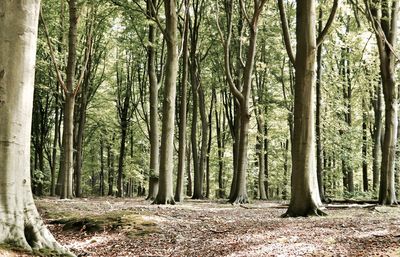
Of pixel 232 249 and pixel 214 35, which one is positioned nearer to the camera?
pixel 232 249

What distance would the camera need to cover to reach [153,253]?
6426 millimetres

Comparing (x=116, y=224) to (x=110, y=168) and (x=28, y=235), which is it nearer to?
(x=28, y=235)

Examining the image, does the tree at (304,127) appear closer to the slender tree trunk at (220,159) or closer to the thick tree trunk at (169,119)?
the thick tree trunk at (169,119)

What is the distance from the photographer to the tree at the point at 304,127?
10523 millimetres

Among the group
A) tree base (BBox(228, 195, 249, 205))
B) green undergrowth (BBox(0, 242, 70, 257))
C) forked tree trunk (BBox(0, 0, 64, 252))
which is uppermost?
forked tree trunk (BBox(0, 0, 64, 252))

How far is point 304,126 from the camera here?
35.9 feet

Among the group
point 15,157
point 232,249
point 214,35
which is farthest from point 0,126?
point 214,35

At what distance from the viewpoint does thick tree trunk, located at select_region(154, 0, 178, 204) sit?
14.4m

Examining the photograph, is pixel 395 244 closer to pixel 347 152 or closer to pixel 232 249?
pixel 232 249

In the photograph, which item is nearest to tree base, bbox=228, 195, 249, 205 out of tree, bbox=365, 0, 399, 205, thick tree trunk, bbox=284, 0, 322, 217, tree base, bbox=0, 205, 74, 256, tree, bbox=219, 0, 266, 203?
tree, bbox=219, 0, 266, 203

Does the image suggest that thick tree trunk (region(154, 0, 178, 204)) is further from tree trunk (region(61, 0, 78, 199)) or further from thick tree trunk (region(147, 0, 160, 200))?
tree trunk (region(61, 0, 78, 199))

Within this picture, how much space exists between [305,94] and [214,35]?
1409cm

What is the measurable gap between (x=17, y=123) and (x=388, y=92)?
12857 mm

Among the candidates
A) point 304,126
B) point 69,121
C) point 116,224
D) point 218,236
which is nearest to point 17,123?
point 116,224
